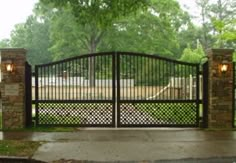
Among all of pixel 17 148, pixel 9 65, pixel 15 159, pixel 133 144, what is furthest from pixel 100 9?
pixel 15 159

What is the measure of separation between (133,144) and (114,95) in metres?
2.71

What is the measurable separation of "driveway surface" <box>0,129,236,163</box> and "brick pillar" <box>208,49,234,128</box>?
653 mm

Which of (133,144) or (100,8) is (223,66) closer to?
(133,144)

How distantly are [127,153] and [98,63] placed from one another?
4261mm

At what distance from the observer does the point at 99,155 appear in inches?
344

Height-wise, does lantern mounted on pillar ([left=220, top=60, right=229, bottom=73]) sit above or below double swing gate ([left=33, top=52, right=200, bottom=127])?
above

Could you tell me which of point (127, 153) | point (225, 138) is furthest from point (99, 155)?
point (225, 138)

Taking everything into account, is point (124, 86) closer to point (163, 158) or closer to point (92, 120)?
point (92, 120)

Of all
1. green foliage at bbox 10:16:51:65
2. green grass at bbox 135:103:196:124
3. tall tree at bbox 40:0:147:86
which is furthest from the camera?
green foliage at bbox 10:16:51:65

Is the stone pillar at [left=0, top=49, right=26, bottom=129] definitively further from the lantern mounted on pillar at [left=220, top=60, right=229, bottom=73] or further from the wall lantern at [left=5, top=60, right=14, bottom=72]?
the lantern mounted on pillar at [left=220, top=60, right=229, bottom=73]

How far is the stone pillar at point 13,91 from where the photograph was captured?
1206 centimetres

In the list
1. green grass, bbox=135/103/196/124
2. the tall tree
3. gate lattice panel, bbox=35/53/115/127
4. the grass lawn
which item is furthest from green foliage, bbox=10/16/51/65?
the grass lawn

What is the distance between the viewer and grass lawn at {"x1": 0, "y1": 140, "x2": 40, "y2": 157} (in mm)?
8742

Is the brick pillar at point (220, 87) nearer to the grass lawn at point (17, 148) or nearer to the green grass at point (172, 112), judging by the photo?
the green grass at point (172, 112)
